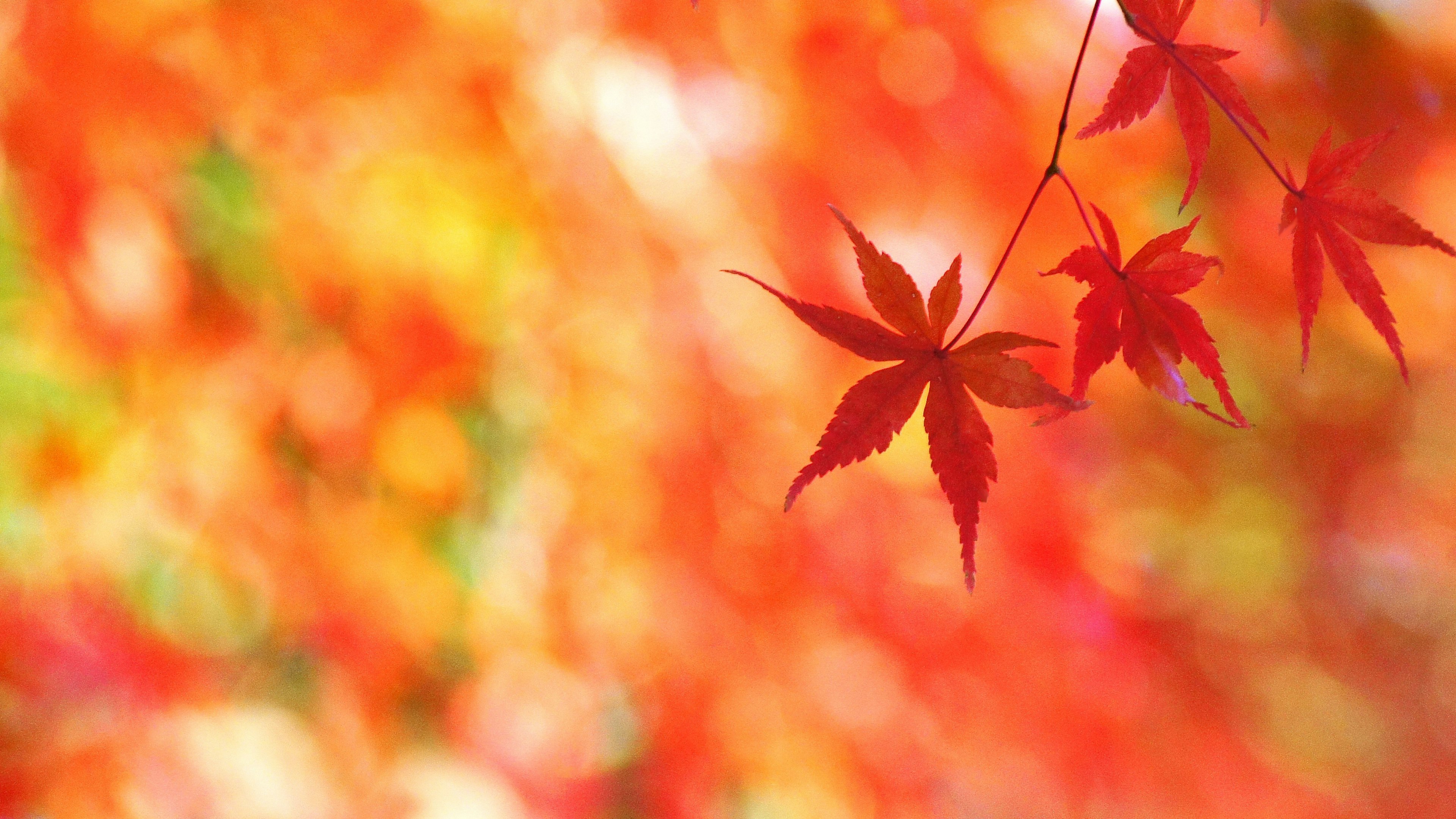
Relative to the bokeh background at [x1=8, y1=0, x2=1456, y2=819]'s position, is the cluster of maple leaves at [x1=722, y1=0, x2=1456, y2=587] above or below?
below

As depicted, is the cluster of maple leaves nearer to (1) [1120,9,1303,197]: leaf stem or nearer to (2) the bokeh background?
(1) [1120,9,1303,197]: leaf stem

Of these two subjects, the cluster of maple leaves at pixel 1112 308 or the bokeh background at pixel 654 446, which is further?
the bokeh background at pixel 654 446

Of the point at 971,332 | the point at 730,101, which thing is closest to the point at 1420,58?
the point at 971,332

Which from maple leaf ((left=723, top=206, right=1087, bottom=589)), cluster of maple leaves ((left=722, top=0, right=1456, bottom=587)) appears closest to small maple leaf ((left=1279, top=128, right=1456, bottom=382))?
cluster of maple leaves ((left=722, top=0, right=1456, bottom=587))

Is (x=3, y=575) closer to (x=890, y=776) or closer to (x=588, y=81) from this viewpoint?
(x=588, y=81)

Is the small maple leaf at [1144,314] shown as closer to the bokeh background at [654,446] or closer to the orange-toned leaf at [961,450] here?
the orange-toned leaf at [961,450]

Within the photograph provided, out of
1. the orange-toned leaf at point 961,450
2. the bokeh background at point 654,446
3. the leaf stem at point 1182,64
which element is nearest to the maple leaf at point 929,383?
the orange-toned leaf at point 961,450
